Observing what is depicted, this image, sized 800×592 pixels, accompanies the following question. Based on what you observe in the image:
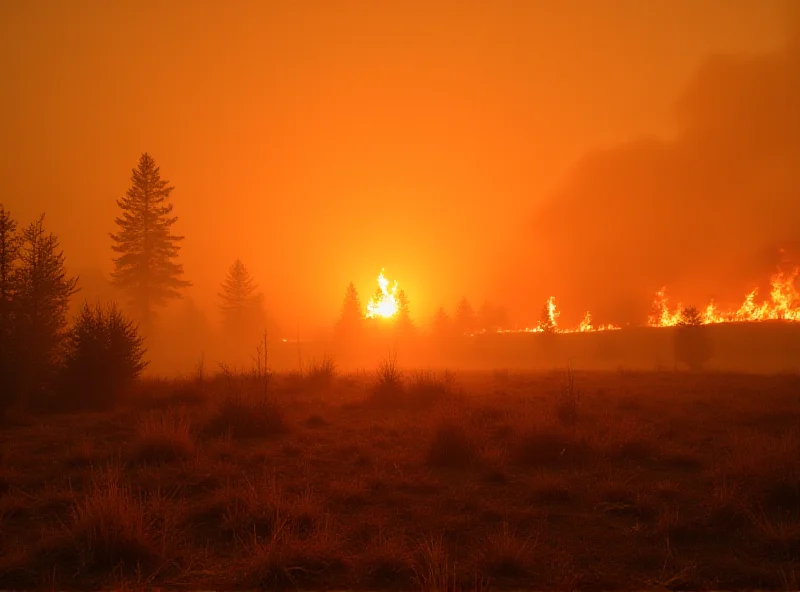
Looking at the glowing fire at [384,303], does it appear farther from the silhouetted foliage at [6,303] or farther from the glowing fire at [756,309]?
the silhouetted foliage at [6,303]

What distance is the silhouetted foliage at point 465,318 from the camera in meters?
94.6

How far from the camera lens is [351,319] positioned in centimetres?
7600

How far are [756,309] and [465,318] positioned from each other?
5269 centimetres

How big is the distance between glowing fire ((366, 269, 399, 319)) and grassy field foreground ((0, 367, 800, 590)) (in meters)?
74.3

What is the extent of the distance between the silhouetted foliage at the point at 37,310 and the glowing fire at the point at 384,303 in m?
67.1

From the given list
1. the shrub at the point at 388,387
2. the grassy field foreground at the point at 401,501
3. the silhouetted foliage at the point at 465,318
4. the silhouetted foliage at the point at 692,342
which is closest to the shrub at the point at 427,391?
the shrub at the point at 388,387

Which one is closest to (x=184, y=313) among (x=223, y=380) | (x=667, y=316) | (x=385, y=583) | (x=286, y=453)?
(x=223, y=380)

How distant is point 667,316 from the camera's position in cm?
8575

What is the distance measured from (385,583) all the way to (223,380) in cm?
1330

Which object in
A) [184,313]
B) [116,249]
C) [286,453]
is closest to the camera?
[286,453]

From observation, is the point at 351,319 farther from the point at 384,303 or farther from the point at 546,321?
the point at 546,321

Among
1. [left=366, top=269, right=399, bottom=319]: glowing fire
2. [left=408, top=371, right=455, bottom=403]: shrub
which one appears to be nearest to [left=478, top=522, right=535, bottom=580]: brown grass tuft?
[left=408, top=371, right=455, bottom=403]: shrub

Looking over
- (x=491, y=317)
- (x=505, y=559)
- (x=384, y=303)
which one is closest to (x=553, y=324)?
(x=384, y=303)

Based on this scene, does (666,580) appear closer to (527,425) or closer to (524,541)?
(524,541)
